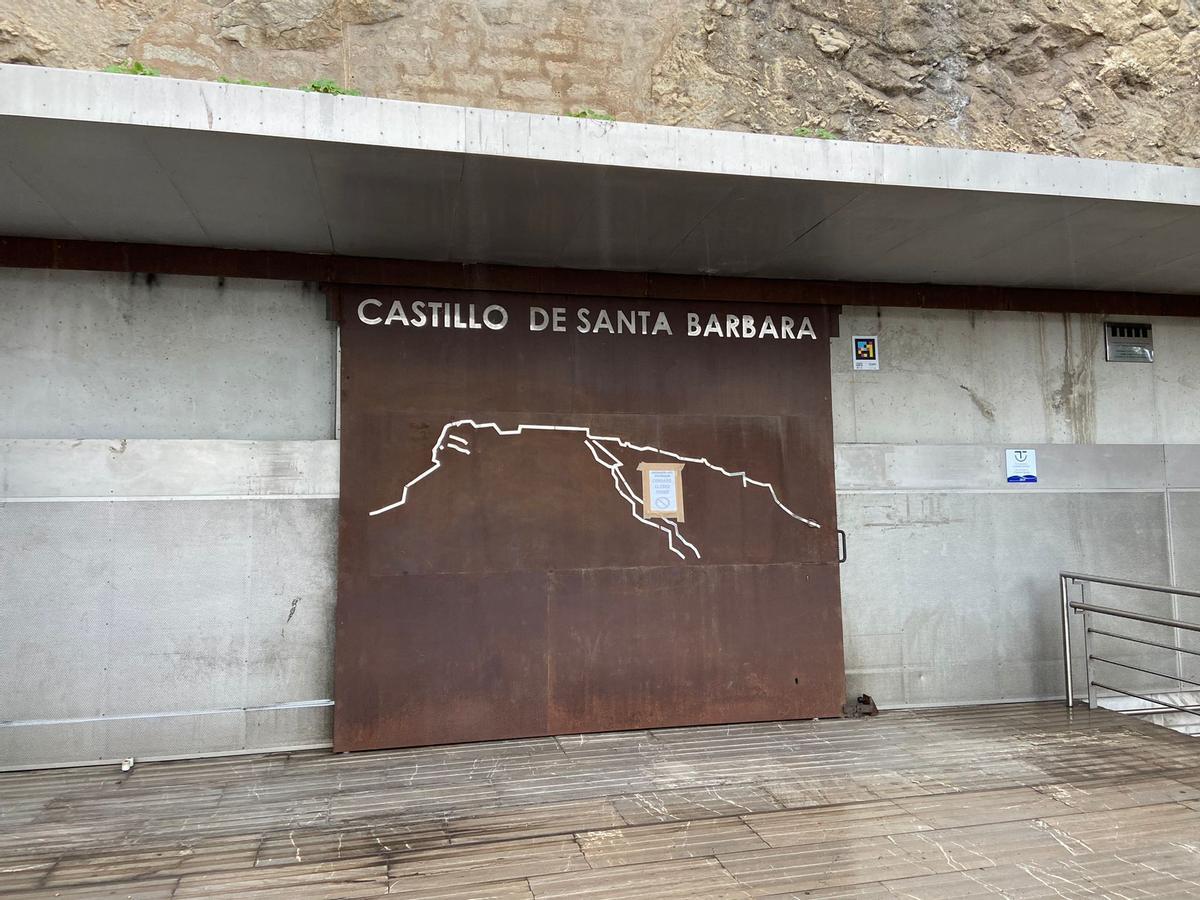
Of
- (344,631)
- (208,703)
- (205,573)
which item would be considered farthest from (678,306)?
(208,703)

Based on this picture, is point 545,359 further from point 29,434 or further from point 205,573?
point 29,434

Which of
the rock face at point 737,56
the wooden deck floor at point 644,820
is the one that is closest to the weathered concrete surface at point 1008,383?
the wooden deck floor at point 644,820

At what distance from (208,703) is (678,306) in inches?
172

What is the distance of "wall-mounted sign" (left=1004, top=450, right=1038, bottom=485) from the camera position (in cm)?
698

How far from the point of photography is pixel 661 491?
20.4ft

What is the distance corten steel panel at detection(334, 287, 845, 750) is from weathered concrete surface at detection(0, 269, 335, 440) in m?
0.38

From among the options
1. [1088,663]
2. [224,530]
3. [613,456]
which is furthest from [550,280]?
[1088,663]

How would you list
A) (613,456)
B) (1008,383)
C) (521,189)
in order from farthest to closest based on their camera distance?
1. (1008,383)
2. (613,456)
3. (521,189)

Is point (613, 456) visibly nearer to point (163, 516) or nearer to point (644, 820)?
point (644, 820)

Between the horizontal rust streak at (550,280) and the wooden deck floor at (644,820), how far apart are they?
3.27 metres

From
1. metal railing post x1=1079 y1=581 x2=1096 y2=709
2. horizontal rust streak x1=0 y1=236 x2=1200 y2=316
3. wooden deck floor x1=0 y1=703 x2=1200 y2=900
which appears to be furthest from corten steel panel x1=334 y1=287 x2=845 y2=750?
metal railing post x1=1079 y1=581 x2=1096 y2=709

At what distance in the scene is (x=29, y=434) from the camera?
17.7 ft

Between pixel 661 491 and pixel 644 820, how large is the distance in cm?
253

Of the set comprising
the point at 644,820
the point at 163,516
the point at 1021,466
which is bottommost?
the point at 644,820
